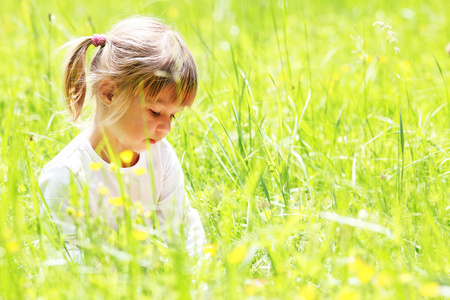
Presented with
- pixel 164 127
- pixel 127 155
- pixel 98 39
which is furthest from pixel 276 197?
A: pixel 98 39

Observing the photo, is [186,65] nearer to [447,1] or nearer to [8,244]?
[8,244]

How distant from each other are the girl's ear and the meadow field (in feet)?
0.94

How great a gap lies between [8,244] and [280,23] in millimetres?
3666

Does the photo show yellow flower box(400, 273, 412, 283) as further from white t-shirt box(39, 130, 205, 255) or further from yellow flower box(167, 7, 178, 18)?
yellow flower box(167, 7, 178, 18)

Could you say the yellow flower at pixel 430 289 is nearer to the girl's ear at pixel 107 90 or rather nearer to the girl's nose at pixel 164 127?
the girl's nose at pixel 164 127

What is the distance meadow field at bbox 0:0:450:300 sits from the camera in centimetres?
125

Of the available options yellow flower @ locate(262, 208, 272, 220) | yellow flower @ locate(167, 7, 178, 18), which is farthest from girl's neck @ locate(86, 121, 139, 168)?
yellow flower @ locate(167, 7, 178, 18)

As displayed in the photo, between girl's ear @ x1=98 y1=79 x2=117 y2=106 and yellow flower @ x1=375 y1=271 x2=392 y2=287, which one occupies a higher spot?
Result: girl's ear @ x1=98 y1=79 x2=117 y2=106

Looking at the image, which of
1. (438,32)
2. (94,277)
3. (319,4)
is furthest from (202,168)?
(319,4)

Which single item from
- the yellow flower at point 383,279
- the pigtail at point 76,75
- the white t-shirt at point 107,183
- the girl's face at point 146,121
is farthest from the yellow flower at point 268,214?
the pigtail at point 76,75

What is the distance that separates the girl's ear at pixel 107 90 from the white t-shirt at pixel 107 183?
5.9 inches

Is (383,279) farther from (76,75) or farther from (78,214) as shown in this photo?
(76,75)

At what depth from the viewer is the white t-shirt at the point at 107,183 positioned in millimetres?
1717

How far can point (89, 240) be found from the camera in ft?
4.44
